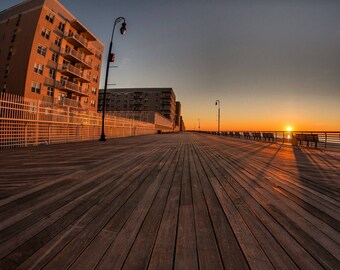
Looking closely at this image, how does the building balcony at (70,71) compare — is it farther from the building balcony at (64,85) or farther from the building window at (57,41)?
the building window at (57,41)

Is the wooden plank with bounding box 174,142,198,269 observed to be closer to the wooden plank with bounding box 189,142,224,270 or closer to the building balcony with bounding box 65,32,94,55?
the wooden plank with bounding box 189,142,224,270

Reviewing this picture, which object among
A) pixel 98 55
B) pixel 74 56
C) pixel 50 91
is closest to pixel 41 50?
pixel 74 56

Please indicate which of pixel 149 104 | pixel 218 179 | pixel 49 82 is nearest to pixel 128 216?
pixel 218 179

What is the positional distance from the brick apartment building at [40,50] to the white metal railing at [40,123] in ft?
47.5

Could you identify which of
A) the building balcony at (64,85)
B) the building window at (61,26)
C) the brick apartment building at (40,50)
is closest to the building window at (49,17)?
the brick apartment building at (40,50)

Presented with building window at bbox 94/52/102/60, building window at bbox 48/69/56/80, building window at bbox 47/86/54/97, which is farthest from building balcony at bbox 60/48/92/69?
building window at bbox 47/86/54/97

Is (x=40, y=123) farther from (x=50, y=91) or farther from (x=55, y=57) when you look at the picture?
(x=55, y=57)

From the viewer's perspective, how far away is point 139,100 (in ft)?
326

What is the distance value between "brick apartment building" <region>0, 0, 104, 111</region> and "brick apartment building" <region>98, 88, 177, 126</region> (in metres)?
67.4

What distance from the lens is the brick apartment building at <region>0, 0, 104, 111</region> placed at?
960 inches

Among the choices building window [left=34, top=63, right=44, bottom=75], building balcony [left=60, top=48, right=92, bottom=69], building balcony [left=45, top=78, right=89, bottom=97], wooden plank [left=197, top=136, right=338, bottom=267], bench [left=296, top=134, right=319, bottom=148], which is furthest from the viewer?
building balcony [left=60, top=48, right=92, bottom=69]

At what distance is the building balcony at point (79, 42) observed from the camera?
28559 millimetres

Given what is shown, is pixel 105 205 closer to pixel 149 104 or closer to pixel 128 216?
pixel 128 216

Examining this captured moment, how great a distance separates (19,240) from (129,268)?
1219mm
